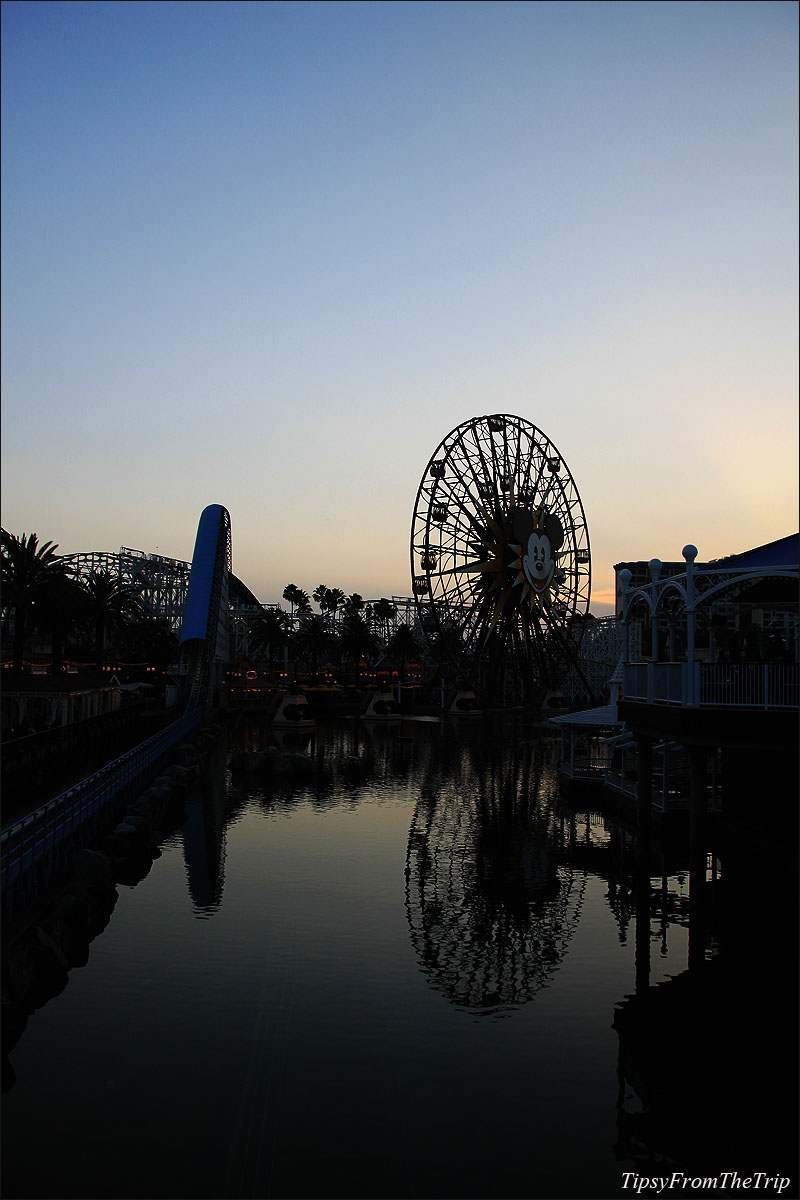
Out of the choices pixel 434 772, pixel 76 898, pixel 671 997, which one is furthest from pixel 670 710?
pixel 434 772

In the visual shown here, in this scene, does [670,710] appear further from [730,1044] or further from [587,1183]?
[587,1183]

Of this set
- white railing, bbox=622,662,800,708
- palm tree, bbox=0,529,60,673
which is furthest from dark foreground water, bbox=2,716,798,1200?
palm tree, bbox=0,529,60,673

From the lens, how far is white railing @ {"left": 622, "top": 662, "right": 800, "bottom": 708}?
17891 mm

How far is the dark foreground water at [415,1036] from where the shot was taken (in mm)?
10875

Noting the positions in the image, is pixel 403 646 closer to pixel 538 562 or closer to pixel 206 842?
pixel 538 562

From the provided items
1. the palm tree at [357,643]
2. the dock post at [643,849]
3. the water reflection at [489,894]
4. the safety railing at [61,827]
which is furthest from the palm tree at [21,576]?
the palm tree at [357,643]

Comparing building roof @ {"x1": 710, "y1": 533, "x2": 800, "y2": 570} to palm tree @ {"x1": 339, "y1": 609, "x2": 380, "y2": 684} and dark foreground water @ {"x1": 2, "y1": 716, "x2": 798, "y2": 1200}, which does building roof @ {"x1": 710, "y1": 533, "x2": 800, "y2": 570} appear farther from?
palm tree @ {"x1": 339, "y1": 609, "x2": 380, "y2": 684}

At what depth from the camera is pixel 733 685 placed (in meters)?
18.5

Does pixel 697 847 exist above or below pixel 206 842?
above

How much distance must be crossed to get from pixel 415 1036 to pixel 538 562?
176ft

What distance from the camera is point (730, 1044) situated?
46.2 ft

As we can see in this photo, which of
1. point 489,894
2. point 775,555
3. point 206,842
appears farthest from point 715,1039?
point 206,842

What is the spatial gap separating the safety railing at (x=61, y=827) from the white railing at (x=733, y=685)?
42.9 ft

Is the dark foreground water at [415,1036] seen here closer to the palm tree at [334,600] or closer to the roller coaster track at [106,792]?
the roller coaster track at [106,792]
